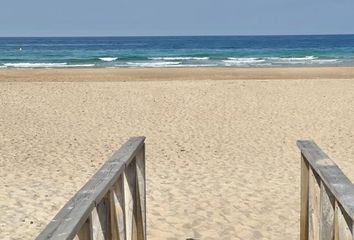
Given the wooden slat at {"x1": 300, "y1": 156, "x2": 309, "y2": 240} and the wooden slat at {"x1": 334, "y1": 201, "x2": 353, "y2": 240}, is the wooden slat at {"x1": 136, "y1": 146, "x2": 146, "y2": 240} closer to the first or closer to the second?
the wooden slat at {"x1": 300, "y1": 156, "x2": 309, "y2": 240}

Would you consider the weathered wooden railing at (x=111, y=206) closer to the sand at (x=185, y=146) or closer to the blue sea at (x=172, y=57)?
the sand at (x=185, y=146)

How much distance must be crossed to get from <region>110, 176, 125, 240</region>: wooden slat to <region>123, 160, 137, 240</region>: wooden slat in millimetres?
175

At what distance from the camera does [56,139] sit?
34.9ft

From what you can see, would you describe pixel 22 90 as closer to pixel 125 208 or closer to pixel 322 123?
pixel 322 123

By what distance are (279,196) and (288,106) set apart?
28.0 ft

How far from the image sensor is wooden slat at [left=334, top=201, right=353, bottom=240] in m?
2.86

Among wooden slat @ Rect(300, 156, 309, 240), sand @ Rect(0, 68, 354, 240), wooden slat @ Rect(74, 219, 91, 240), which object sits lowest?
sand @ Rect(0, 68, 354, 240)

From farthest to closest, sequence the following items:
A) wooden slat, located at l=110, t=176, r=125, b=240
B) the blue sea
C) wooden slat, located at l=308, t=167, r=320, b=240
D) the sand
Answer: the blue sea < the sand < wooden slat, located at l=308, t=167, r=320, b=240 < wooden slat, located at l=110, t=176, r=125, b=240

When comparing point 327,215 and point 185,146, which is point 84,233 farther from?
point 185,146

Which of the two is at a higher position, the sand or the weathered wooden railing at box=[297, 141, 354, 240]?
the weathered wooden railing at box=[297, 141, 354, 240]

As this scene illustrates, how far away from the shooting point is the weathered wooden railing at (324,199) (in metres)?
2.91

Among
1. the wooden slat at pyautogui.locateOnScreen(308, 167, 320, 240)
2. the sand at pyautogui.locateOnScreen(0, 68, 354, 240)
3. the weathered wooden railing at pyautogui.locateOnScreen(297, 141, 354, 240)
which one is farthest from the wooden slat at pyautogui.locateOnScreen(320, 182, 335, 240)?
the sand at pyautogui.locateOnScreen(0, 68, 354, 240)

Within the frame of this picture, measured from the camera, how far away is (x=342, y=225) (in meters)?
2.97

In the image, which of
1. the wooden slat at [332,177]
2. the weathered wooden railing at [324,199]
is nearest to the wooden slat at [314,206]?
the weathered wooden railing at [324,199]
